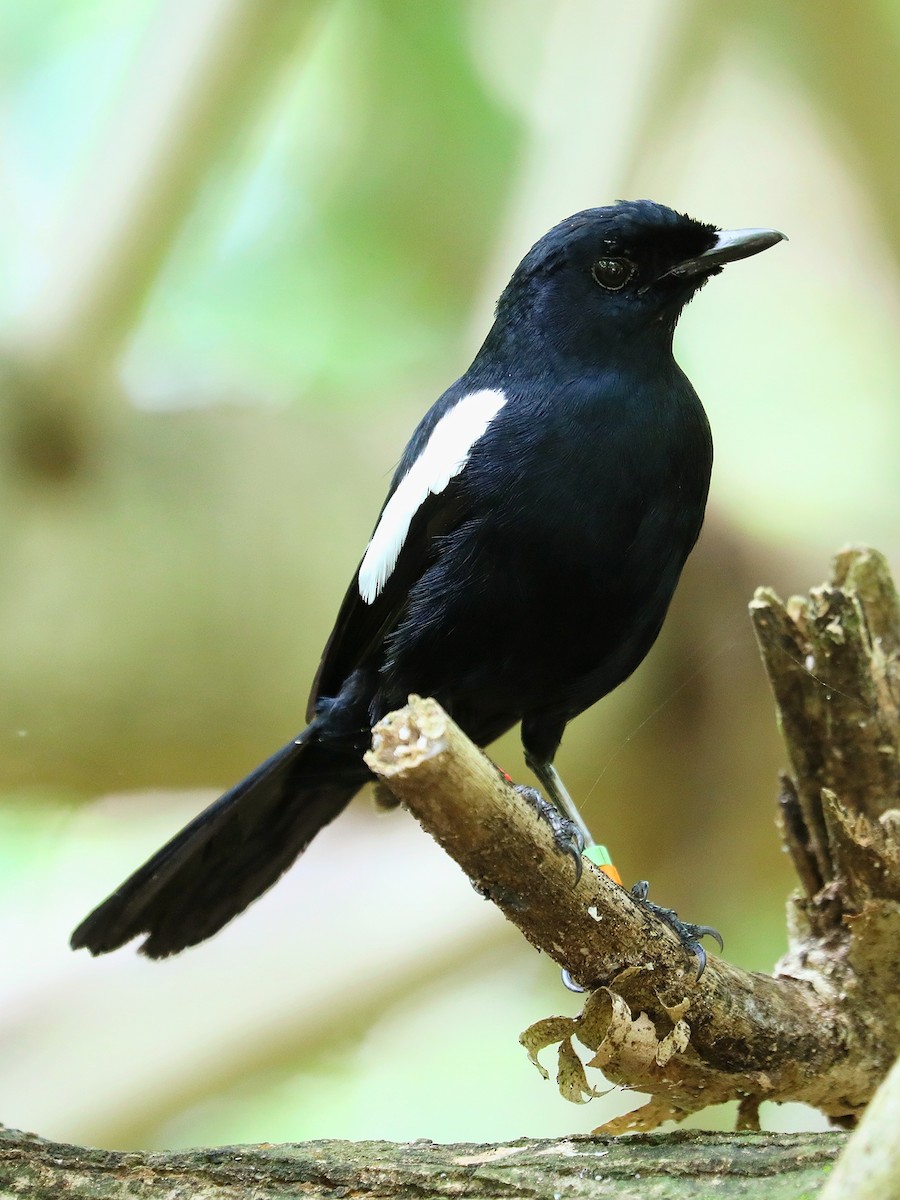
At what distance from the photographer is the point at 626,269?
2.15m

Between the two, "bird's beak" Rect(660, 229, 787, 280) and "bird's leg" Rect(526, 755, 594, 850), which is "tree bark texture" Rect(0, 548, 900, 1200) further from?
"bird's beak" Rect(660, 229, 787, 280)

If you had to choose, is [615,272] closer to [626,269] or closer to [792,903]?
[626,269]

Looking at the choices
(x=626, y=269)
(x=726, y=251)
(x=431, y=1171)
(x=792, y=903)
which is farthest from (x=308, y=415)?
(x=431, y=1171)

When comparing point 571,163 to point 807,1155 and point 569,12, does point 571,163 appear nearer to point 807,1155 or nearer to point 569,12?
point 569,12

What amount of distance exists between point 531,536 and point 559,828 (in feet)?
1.81

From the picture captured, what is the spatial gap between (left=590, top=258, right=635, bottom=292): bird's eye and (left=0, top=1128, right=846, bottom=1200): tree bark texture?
5.14ft

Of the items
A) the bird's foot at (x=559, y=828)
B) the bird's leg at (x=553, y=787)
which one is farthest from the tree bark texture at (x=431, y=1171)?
the bird's leg at (x=553, y=787)

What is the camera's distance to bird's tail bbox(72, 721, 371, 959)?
2.34 meters

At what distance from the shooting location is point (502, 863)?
154 centimetres

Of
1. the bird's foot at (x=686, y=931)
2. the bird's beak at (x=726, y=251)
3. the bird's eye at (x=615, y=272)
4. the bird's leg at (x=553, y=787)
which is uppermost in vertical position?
Answer: the bird's eye at (x=615, y=272)

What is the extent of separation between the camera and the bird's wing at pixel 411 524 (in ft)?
6.74

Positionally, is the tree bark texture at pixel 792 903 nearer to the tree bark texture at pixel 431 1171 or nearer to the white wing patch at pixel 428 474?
the tree bark texture at pixel 431 1171

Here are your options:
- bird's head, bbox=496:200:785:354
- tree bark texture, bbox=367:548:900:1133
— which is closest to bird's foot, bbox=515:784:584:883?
tree bark texture, bbox=367:548:900:1133

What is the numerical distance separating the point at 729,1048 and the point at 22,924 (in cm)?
223
